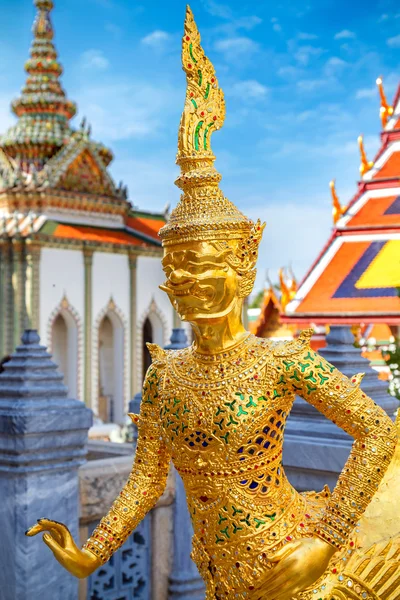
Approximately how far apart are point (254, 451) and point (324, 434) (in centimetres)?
164

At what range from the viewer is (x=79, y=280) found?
15344 millimetres

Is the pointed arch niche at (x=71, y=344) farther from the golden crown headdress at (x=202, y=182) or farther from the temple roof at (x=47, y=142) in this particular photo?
the golden crown headdress at (x=202, y=182)

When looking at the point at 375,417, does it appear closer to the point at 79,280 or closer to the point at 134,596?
the point at 134,596

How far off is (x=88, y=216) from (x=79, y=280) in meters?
1.60

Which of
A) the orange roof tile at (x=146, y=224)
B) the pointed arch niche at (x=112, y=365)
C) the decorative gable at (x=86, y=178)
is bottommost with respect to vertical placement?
the pointed arch niche at (x=112, y=365)

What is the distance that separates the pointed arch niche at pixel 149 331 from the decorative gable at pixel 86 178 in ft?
8.80

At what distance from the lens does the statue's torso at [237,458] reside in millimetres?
2365

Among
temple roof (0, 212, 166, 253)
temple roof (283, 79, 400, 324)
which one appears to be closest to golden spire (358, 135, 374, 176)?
temple roof (283, 79, 400, 324)

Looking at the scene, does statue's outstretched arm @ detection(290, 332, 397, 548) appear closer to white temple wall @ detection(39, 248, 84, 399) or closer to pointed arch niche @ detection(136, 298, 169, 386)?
white temple wall @ detection(39, 248, 84, 399)

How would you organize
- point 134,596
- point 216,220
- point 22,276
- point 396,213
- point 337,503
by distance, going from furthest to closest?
point 22,276
point 396,213
point 134,596
point 216,220
point 337,503

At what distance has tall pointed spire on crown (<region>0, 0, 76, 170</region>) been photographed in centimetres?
1642

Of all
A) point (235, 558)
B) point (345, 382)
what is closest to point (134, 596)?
point (235, 558)

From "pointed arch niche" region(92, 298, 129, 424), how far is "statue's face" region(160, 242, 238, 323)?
43.7 feet

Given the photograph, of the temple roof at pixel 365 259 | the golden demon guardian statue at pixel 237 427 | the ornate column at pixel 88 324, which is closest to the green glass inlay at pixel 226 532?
the golden demon guardian statue at pixel 237 427
